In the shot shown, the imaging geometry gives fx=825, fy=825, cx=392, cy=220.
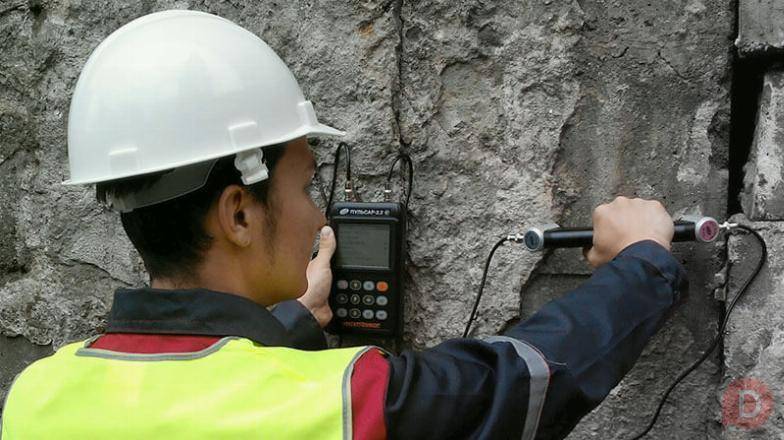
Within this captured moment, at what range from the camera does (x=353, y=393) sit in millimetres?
930

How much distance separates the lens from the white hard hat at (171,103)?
1.06 metres

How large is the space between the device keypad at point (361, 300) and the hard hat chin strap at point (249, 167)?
1.24 feet

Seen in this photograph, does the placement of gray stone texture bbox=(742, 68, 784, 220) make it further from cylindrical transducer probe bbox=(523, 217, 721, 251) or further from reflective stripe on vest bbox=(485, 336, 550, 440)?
reflective stripe on vest bbox=(485, 336, 550, 440)

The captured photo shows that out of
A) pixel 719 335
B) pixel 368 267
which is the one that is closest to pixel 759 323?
pixel 719 335

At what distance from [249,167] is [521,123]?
52 centimetres

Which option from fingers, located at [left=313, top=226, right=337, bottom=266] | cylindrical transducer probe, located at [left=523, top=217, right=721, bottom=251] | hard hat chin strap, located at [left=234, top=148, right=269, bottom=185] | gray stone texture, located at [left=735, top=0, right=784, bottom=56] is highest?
gray stone texture, located at [left=735, top=0, right=784, bottom=56]

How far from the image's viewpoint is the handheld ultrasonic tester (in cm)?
139

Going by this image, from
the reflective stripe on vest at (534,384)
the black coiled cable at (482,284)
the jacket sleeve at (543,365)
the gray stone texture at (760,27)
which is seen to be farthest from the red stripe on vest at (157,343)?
the gray stone texture at (760,27)

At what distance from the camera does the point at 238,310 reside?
1054 millimetres

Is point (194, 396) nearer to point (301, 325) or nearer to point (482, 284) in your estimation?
point (301, 325)

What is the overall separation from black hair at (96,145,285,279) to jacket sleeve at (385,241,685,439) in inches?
11.6

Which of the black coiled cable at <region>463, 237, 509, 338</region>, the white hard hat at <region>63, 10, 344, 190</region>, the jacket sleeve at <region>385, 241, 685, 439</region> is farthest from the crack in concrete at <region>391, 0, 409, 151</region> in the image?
the jacket sleeve at <region>385, 241, 685, 439</region>

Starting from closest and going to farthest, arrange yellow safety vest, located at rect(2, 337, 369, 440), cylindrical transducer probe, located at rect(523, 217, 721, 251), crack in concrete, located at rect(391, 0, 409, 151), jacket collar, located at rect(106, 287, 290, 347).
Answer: yellow safety vest, located at rect(2, 337, 369, 440), jacket collar, located at rect(106, 287, 290, 347), cylindrical transducer probe, located at rect(523, 217, 721, 251), crack in concrete, located at rect(391, 0, 409, 151)

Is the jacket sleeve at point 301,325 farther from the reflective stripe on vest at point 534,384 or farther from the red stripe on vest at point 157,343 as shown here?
the reflective stripe on vest at point 534,384
